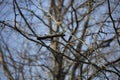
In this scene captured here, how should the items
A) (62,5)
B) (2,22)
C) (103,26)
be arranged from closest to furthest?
(2,22) < (103,26) < (62,5)

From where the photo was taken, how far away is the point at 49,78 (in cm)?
712

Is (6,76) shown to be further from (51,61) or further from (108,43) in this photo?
(108,43)

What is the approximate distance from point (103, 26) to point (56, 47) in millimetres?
1561

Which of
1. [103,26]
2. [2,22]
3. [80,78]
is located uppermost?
[103,26]

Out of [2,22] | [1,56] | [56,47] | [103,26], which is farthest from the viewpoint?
[1,56]

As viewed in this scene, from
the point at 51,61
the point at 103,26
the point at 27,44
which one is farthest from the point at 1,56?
the point at 103,26

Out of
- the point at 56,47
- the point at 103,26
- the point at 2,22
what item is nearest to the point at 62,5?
the point at 56,47

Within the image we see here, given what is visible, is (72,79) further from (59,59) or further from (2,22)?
(2,22)

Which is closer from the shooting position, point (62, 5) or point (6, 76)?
point (6, 76)

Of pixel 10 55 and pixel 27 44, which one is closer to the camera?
pixel 27 44

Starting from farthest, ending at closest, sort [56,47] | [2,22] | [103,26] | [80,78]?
[56,47], [80,78], [103,26], [2,22]

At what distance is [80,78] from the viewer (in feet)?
18.7

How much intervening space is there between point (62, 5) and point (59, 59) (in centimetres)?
154

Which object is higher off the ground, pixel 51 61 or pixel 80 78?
pixel 51 61
